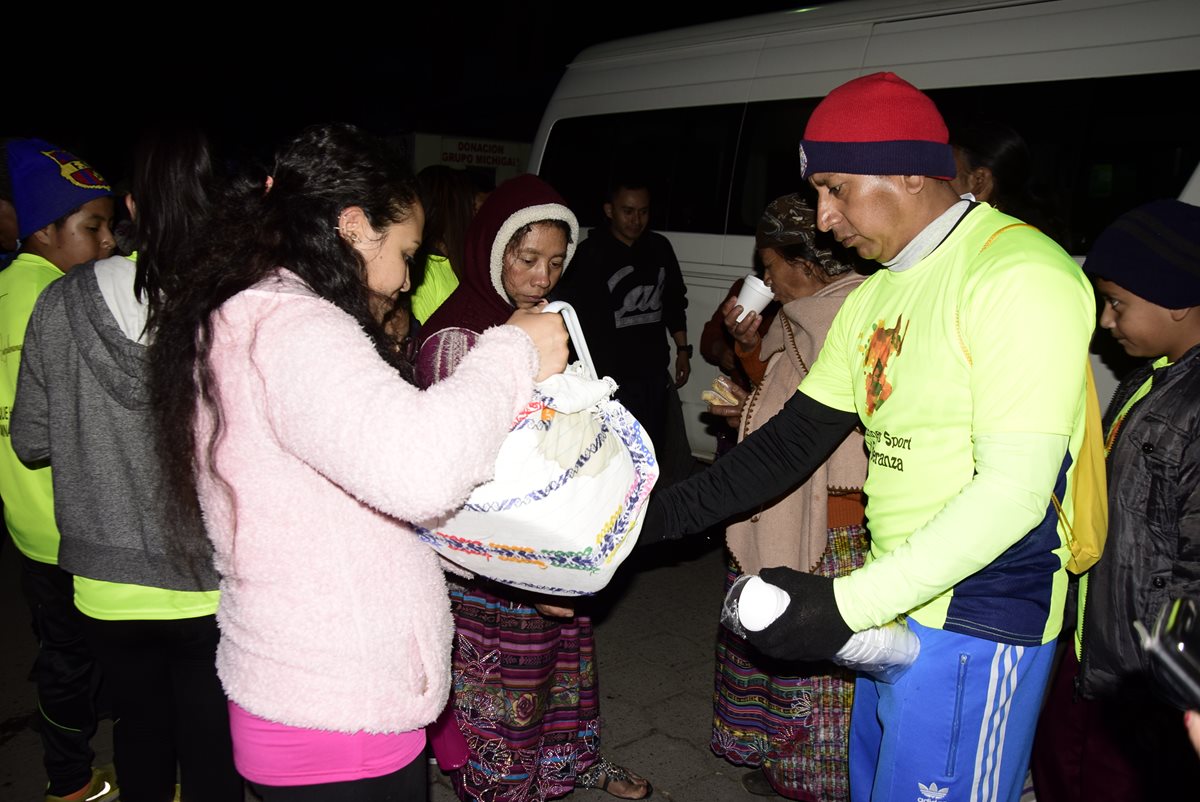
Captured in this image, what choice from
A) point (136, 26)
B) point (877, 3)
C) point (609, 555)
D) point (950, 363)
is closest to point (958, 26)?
point (877, 3)

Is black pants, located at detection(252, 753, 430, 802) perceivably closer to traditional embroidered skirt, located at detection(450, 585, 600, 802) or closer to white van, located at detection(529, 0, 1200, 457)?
traditional embroidered skirt, located at detection(450, 585, 600, 802)

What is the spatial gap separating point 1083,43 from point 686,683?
3.44 meters

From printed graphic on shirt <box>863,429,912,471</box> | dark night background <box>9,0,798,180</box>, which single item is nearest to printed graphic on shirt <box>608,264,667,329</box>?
printed graphic on shirt <box>863,429,912,471</box>

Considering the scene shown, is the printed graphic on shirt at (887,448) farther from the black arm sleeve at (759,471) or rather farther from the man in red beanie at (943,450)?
the black arm sleeve at (759,471)

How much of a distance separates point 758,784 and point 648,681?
848mm

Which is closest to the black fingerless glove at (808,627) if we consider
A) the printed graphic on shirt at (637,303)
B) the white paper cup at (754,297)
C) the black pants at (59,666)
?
the white paper cup at (754,297)

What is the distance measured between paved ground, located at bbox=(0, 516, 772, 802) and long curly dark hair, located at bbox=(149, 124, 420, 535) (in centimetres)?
223

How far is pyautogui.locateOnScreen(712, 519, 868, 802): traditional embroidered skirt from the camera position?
2.76 m

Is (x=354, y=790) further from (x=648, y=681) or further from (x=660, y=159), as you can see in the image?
(x=660, y=159)

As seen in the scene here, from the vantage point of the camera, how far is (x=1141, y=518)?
207 centimetres

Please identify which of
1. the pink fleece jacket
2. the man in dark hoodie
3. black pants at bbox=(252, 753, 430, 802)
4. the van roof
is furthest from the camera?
the man in dark hoodie

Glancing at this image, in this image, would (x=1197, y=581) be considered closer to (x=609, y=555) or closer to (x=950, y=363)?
(x=950, y=363)

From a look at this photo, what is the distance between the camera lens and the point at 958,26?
4.34 meters

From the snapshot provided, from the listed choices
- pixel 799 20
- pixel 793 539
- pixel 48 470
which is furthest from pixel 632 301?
pixel 48 470
